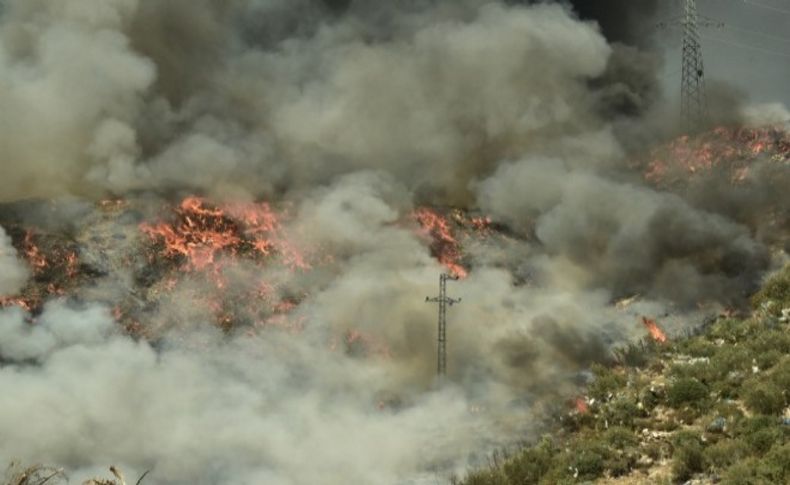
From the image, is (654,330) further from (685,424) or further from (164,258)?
(164,258)

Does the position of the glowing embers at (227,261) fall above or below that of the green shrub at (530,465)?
above

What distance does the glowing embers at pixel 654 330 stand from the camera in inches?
1460

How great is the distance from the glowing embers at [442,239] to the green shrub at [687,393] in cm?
3128

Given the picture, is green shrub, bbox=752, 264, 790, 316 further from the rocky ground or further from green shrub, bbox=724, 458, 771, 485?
green shrub, bbox=724, 458, 771, 485

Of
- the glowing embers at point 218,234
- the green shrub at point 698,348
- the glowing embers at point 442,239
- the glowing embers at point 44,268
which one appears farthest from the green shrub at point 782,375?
the glowing embers at point 44,268

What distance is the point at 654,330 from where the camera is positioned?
38.6m

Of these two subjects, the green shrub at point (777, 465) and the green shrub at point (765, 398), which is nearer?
the green shrub at point (777, 465)

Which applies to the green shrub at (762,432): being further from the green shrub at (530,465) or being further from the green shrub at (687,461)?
the green shrub at (530,465)

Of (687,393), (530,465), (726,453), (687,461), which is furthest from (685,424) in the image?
(530,465)

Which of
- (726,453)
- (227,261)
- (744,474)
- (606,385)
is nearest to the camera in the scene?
(744,474)

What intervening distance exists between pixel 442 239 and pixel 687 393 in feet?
123

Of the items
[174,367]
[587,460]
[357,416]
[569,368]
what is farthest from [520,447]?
[174,367]

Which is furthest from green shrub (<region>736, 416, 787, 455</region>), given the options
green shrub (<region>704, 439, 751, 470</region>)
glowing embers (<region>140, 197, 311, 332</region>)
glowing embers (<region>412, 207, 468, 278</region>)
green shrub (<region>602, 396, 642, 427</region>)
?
glowing embers (<region>412, 207, 468, 278</region>)

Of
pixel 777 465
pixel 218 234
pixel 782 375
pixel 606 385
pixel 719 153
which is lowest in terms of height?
pixel 777 465
